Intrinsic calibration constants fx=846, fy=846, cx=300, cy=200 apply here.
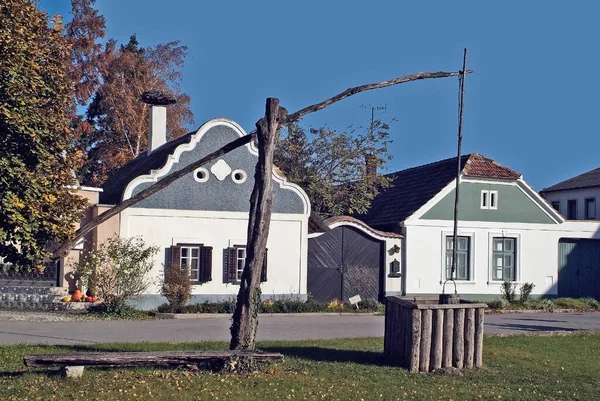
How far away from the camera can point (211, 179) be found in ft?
88.2

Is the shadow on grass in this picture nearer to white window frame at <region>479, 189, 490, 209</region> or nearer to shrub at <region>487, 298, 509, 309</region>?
shrub at <region>487, 298, 509, 309</region>

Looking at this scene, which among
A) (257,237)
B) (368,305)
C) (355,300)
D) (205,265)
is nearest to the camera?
(257,237)

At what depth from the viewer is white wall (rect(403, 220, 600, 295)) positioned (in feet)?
102

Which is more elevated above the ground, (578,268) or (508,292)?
(578,268)

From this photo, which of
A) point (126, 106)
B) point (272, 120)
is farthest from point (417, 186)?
point (272, 120)

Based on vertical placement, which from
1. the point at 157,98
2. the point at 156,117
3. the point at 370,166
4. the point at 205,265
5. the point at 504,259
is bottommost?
the point at 205,265

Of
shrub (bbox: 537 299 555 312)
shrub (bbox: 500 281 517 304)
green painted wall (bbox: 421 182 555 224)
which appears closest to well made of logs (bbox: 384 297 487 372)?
shrub (bbox: 537 299 555 312)

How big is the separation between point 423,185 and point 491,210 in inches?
110

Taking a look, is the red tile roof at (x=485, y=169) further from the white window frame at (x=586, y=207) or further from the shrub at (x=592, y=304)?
the white window frame at (x=586, y=207)

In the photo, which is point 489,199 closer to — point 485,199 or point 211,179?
point 485,199

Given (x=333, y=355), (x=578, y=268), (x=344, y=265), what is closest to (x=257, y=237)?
(x=333, y=355)

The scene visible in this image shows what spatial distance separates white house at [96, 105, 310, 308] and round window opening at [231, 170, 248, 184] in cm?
3

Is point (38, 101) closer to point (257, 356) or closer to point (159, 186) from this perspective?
point (159, 186)

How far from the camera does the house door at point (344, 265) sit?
2917cm
